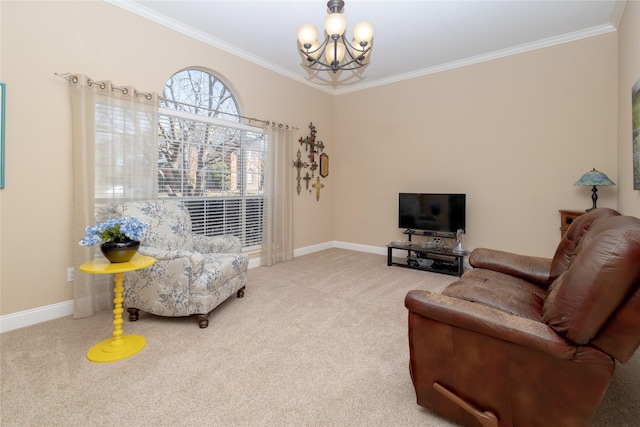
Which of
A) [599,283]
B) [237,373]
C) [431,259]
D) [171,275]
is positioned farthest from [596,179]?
[171,275]

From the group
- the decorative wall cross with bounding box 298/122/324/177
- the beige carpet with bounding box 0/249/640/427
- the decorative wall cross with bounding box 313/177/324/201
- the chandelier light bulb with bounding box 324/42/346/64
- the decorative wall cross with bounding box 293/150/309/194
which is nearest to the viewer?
the beige carpet with bounding box 0/249/640/427

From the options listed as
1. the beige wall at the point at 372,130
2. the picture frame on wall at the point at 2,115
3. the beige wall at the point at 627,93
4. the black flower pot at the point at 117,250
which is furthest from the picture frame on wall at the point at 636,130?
the picture frame on wall at the point at 2,115

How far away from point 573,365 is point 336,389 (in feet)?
3.82

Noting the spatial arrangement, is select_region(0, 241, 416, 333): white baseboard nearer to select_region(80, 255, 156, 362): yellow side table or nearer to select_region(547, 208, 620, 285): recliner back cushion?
select_region(80, 255, 156, 362): yellow side table

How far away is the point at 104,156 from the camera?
2832 mm

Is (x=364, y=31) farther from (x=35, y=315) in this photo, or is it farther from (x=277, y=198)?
(x=35, y=315)

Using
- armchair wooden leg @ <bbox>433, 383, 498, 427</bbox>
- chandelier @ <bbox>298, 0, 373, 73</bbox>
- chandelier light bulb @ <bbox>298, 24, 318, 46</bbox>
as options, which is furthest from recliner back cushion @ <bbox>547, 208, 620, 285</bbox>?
chandelier light bulb @ <bbox>298, 24, 318, 46</bbox>

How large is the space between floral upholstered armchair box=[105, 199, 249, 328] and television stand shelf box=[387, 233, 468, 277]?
2554 mm

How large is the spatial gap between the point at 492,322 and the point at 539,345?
0.17 metres

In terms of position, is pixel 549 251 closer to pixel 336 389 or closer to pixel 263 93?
pixel 336 389

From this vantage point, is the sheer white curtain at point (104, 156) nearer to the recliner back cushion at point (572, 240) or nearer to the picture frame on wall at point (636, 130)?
the recliner back cushion at point (572, 240)

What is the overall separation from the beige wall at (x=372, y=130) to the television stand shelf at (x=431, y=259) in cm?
43

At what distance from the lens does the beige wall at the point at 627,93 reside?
8.64 ft

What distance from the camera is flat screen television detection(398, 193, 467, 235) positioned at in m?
4.25
